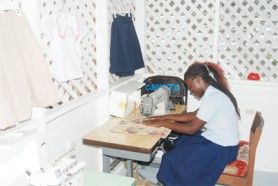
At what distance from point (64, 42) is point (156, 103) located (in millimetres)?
1017

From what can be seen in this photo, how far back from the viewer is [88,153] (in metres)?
3.02

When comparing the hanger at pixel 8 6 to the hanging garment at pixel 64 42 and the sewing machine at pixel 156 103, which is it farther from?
the sewing machine at pixel 156 103

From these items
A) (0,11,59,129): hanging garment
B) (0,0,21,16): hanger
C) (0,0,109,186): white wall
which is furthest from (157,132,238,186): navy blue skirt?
(0,0,21,16): hanger

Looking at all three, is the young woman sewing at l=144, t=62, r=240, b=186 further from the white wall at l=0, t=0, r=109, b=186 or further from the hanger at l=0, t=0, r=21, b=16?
the hanger at l=0, t=0, r=21, b=16

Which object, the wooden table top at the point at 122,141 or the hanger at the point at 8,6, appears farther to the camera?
the wooden table top at the point at 122,141

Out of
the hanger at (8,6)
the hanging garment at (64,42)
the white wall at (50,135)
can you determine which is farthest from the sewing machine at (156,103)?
the hanger at (8,6)

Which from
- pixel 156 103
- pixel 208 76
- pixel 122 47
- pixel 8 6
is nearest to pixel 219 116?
pixel 208 76

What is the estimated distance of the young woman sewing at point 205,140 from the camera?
105 inches

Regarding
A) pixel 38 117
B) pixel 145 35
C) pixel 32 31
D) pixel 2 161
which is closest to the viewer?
pixel 2 161

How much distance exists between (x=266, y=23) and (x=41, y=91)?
2.79m

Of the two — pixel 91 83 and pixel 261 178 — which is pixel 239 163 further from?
pixel 91 83

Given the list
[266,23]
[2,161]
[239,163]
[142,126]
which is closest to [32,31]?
[2,161]

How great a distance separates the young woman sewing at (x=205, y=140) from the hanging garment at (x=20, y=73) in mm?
1220

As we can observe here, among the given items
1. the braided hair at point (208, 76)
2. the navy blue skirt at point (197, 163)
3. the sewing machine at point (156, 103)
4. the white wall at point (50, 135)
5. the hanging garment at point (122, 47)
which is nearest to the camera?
the white wall at point (50, 135)
